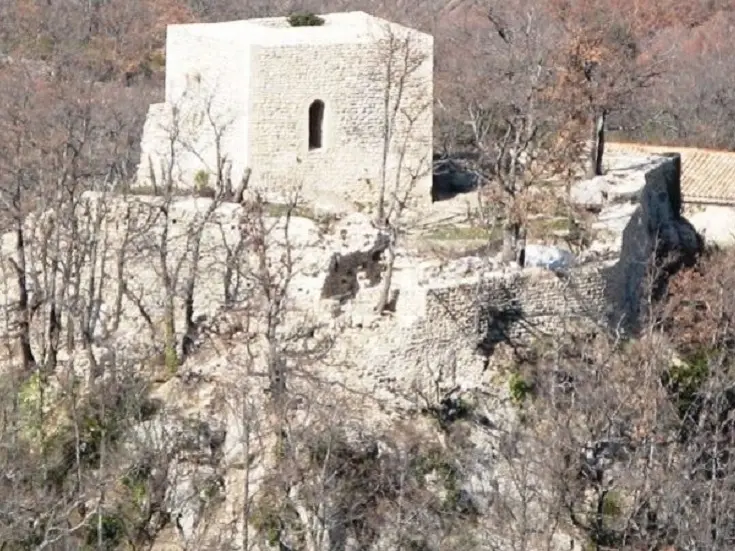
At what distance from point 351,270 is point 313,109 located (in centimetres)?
356

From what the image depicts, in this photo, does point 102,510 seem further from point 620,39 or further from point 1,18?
→ point 1,18

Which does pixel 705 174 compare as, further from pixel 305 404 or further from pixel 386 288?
pixel 305 404

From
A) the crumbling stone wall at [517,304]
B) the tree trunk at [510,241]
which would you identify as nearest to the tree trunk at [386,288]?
the crumbling stone wall at [517,304]

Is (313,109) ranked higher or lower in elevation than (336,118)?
higher

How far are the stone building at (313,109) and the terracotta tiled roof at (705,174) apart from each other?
453 inches

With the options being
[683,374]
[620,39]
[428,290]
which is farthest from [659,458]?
[620,39]

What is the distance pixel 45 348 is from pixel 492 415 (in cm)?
Answer: 596

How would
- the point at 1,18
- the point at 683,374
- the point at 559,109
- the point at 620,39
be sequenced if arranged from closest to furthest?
1. the point at 683,374
2. the point at 559,109
3. the point at 620,39
4. the point at 1,18

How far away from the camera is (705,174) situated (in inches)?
1692

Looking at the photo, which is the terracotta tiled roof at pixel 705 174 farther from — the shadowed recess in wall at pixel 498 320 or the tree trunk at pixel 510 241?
the shadowed recess in wall at pixel 498 320

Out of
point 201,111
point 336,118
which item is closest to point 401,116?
point 336,118

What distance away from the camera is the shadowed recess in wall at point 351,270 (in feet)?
88.2

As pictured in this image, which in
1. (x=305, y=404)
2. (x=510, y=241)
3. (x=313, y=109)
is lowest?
(x=305, y=404)

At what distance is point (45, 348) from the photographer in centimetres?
2786
